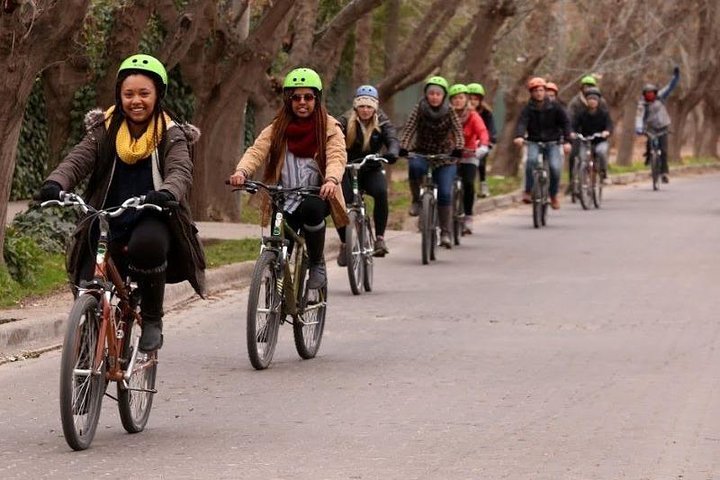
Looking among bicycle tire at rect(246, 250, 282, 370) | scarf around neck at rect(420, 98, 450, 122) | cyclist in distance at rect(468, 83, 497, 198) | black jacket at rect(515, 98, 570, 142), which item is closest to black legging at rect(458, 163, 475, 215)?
cyclist in distance at rect(468, 83, 497, 198)

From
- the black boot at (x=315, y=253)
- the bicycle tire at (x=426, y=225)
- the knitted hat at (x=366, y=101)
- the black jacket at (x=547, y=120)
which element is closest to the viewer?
the black boot at (x=315, y=253)

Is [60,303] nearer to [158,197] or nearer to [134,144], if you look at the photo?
[134,144]

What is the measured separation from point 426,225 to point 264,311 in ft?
24.0

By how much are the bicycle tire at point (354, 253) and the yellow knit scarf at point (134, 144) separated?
661 cm

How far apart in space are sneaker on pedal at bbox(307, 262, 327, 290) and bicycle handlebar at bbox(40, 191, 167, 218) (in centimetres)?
327

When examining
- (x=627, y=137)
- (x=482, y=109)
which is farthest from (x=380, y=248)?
(x=627, y=137)

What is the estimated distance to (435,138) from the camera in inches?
741

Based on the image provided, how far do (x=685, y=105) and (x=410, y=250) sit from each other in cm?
3061

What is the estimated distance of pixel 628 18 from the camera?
3759cm

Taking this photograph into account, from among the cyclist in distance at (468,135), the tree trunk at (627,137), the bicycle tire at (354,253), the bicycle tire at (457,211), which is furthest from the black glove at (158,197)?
the tree trunk at (627,137)

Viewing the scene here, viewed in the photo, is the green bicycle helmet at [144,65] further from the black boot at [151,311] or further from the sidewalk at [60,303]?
the sidewalk at [60,303]

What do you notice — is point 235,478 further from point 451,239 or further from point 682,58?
point 682,58

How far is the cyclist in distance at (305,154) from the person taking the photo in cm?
1146

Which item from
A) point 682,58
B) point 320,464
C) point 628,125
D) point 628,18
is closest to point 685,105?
point 682,58
